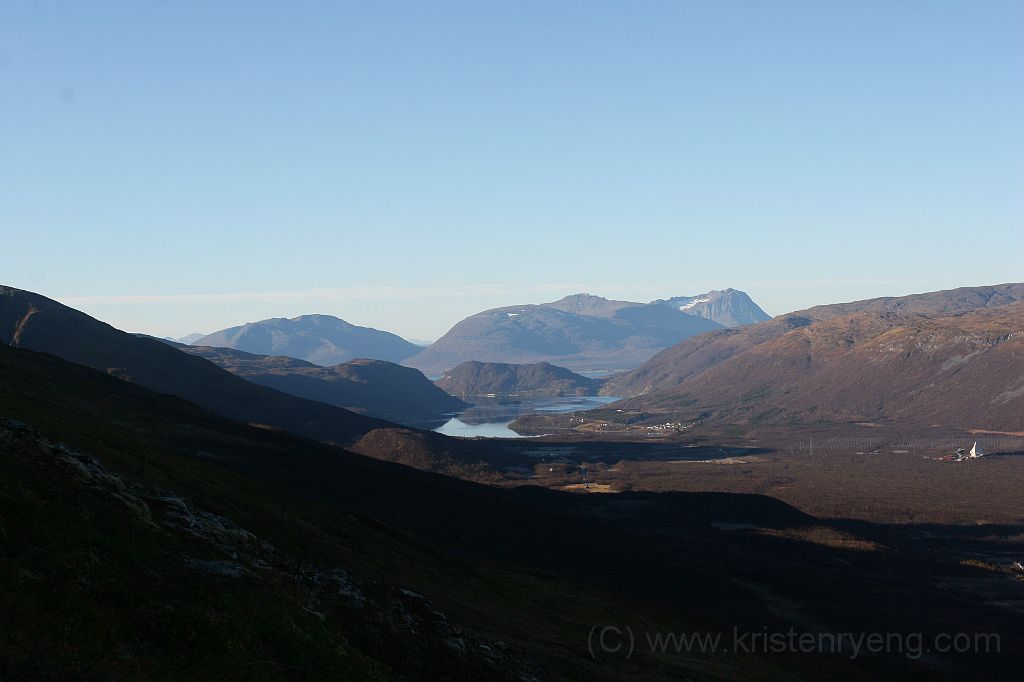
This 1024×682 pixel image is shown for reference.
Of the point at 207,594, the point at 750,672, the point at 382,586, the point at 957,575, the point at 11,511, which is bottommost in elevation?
the point at 957,575

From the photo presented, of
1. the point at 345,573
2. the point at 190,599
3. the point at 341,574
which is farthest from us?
the point at 345,573

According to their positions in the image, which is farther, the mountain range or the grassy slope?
the mountain range

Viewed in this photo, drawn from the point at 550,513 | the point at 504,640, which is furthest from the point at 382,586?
the point at 550,513

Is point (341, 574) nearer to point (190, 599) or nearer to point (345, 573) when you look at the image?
point (345, 573)

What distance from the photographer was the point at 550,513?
122875 mm

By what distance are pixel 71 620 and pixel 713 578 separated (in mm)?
91850

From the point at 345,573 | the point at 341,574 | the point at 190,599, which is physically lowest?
the point at 345,573

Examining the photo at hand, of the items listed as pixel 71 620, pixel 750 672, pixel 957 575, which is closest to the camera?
pixel 71 620

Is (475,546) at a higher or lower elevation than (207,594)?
lower

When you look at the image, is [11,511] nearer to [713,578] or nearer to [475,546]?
[475,546]

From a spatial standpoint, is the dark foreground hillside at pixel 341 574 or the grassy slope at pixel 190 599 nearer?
the grassy slope at pixel 190 599

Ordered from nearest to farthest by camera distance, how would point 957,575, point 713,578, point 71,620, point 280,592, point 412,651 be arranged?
point 71,620 → point 280,592 → point 412,651 → point 713,578 → point 957,575

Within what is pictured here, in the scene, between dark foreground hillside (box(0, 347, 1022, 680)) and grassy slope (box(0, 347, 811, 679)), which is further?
dark foreground hillside (box(0, 347, 1022, 680))

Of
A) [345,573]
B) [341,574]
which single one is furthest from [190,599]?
[345,573]
